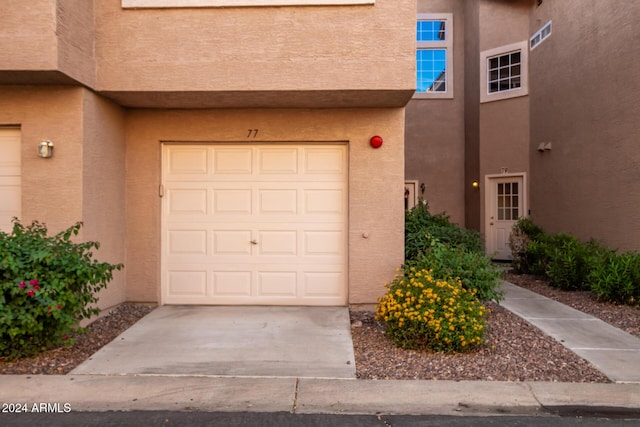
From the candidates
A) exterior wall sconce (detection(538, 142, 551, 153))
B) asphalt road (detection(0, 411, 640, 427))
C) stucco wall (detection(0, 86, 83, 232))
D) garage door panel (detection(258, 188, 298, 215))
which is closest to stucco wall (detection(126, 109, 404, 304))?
garage door panel (detection(258, 188, 298, 215))

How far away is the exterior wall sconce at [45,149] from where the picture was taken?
237 inches

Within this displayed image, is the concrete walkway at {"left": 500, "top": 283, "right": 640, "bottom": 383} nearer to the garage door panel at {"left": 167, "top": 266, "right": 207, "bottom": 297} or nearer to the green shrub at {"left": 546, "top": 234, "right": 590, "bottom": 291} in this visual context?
the green shrub at {"left": 546, "top": 234, "right": 590, "bottom": 291}

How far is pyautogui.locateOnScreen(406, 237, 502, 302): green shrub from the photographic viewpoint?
20.1 ft

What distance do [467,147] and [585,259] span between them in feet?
18.9

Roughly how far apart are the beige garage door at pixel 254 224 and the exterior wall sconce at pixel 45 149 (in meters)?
1.59

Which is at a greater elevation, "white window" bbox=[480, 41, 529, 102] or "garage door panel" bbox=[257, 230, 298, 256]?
"white window" bbox=[480, 41, 529, 102]

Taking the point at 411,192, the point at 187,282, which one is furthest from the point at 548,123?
the point at 187,282

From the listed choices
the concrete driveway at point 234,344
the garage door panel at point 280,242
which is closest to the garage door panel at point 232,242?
the garage door panel at point 280,242

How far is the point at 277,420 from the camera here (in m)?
3.77

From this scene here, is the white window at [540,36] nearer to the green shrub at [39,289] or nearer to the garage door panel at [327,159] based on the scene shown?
the garage door panel at [327,159]

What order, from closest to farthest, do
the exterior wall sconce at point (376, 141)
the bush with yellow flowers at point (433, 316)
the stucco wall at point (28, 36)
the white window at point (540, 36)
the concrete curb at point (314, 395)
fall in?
1. the concrete curb at point (314, 395)
2. the bush with yellow flowers at point (433, 316)
3. the stucco wall at point (28, 36)
4. the exterior wall sconce at point (376, 141)
5. the white window at point (540, 36)

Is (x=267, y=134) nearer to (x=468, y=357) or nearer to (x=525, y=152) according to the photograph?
(x=468, y=357)

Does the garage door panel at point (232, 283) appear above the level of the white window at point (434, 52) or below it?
below

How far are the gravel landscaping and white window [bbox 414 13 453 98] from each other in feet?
29.0
